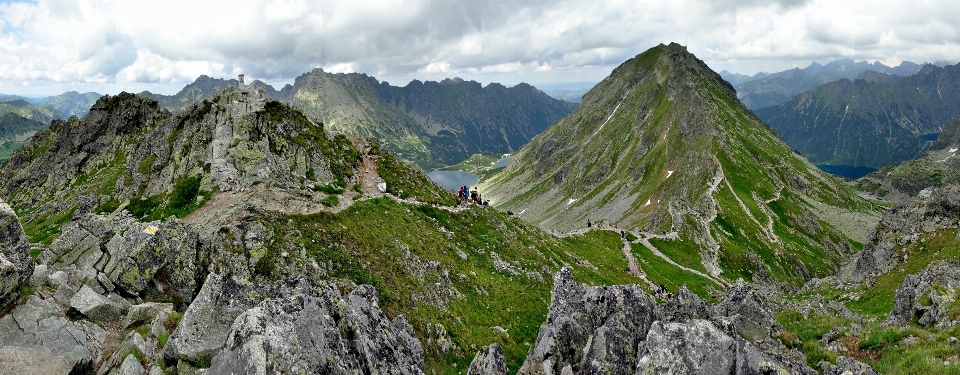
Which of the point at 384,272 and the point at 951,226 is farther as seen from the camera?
the point at 951,226

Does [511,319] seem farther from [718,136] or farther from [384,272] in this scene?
[718,136]

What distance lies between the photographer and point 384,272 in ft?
106

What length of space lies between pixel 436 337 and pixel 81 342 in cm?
1706

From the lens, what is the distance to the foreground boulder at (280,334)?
1291 cm

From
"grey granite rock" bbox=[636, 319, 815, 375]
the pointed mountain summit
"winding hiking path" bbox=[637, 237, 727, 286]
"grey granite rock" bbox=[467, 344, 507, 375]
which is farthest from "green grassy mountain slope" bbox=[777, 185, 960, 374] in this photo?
the pointed mountain summit

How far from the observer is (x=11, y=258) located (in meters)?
16.9

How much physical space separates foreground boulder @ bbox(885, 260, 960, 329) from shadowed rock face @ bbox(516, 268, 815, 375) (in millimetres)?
8943

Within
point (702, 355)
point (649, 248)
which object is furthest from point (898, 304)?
point (649, 248)

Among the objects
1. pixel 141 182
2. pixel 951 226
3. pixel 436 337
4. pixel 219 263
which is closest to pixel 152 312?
pixel 219 263

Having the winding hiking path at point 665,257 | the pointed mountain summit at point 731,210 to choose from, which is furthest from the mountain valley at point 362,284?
the pointed mountain summit at point 731,210

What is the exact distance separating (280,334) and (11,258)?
40.5 ft

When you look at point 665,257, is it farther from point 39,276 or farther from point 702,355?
point 39,276

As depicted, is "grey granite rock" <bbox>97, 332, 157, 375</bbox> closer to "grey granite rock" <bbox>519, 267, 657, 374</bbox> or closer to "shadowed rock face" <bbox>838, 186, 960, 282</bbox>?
"grey granite rock" <bbox>519, 267, 657, 374</bbox>

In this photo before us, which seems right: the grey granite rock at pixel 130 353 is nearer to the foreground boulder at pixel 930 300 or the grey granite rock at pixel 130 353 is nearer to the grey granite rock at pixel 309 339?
the grey granite rock at pixel 309 339
